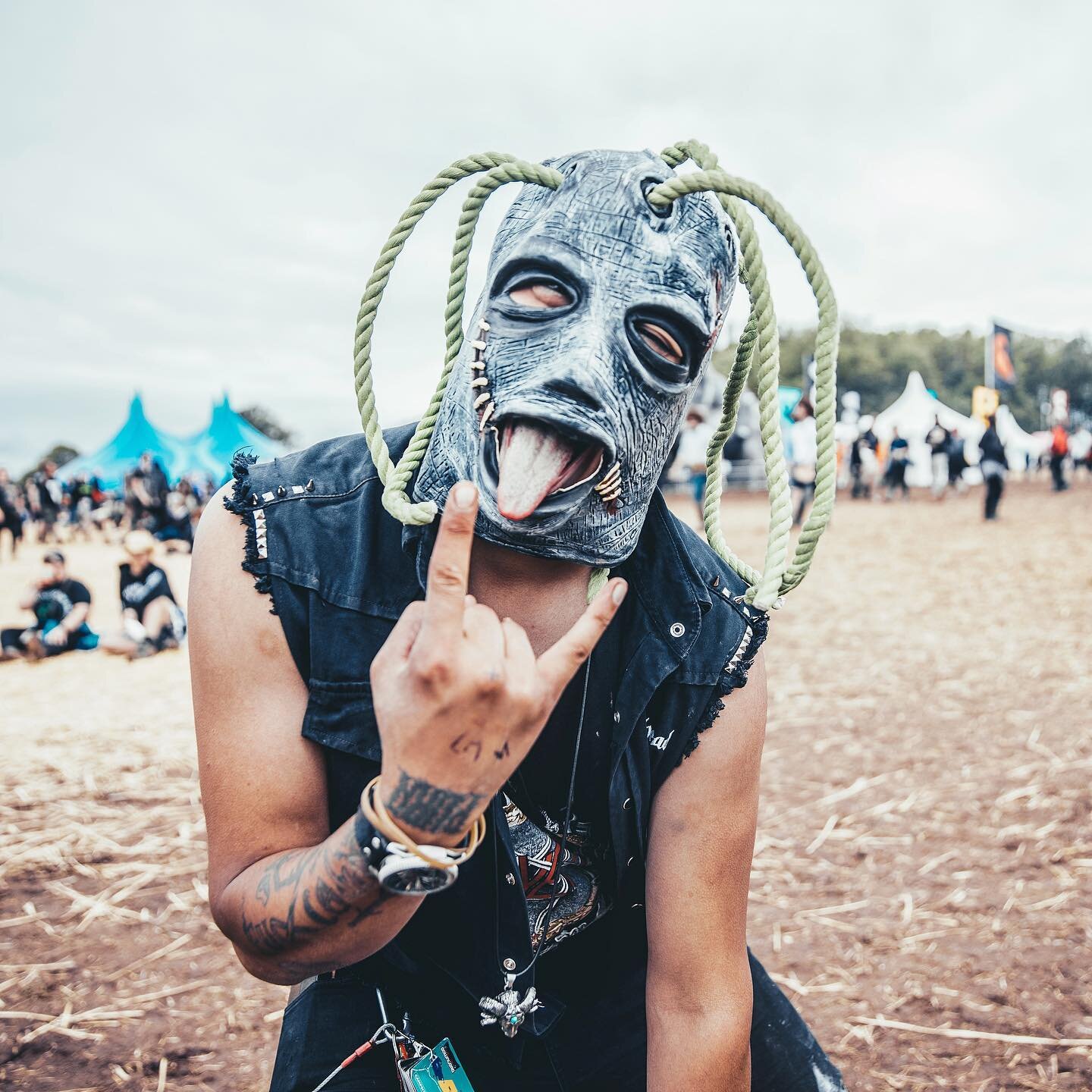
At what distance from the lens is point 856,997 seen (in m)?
3.32

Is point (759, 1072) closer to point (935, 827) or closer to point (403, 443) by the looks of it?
point (403, 443)

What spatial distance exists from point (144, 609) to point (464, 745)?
8.89m

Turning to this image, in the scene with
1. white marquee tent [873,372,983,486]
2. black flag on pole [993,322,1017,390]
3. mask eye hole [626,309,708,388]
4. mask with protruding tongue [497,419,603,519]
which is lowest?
mask with protruding tongue [497,419,603,519]

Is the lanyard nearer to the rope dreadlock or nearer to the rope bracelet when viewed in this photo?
the rope dreadlock

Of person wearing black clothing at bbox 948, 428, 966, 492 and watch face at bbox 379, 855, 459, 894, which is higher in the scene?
person wearing black clothing at bbox 948, 428, 966, 492

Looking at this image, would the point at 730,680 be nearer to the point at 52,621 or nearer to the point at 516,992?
the point at 516,992

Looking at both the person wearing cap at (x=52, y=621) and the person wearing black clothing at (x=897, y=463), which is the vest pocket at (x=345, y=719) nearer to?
the person wearing cap at (x=52, y=621)

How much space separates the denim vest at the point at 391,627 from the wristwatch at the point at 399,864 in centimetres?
36

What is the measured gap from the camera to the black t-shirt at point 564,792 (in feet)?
6.42

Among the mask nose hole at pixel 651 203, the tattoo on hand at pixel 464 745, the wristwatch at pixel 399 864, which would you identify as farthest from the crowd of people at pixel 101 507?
the tattoo on hand at pixel 464 745

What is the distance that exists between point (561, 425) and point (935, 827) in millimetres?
3952

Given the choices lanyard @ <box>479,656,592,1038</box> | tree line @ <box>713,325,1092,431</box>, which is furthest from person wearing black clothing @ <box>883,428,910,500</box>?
tree line @ <box>713,325,1092,431</box>

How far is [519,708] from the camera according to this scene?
A: 1.28 metres

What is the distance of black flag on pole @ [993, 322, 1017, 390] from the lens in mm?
27203
